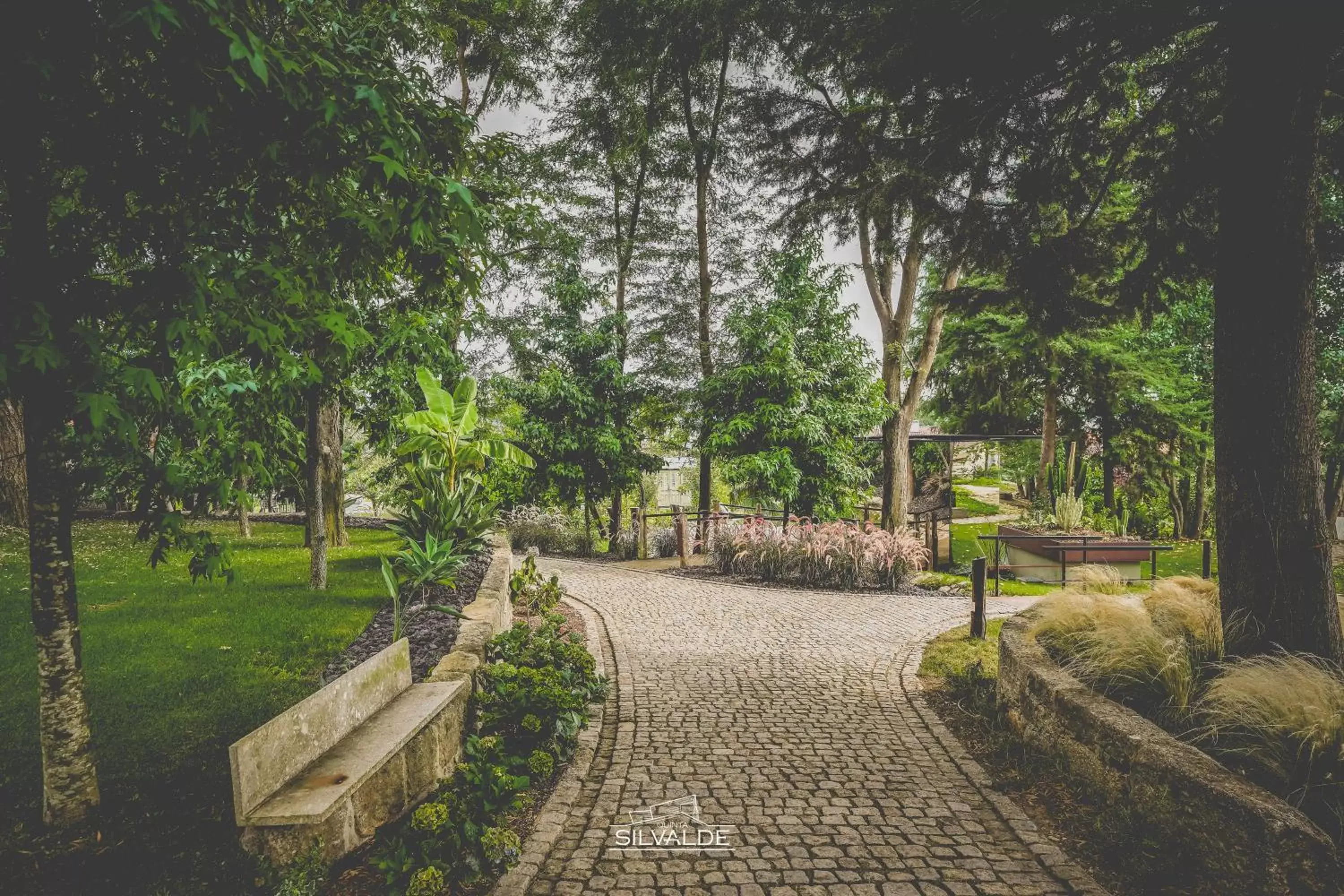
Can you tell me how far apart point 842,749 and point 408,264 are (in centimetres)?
441

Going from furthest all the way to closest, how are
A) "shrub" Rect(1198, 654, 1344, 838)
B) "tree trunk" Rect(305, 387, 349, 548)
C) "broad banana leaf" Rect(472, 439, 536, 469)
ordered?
1. "tree trunk" Rect(305, 387, 349, 548)
2. "broad banana leaf" Rect(472, 439, 536, 469)
3. "shrub" Rect(1198, 654, 1344, 838)

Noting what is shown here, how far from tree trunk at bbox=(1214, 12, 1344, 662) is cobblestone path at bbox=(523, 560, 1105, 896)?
2149mm

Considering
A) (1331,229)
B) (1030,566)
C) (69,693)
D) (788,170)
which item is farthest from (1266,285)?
(1030,566)

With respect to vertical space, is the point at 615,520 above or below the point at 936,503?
below

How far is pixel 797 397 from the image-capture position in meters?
13.5

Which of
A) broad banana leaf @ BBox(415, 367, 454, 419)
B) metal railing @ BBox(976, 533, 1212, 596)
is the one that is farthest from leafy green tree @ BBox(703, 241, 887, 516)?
broad banana leaf @ BBox(415, 367, 454, 419)

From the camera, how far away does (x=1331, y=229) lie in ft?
16.3

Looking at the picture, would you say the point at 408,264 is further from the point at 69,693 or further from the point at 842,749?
the point at 842,749

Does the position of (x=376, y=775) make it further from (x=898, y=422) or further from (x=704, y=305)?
(x=704, y=305)

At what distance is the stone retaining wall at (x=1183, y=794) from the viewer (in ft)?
8.45

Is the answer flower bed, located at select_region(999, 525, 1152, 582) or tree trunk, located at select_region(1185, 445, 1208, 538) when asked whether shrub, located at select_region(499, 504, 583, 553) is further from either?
tree trunk, located at select_region(1185, 445, 1208, 538)

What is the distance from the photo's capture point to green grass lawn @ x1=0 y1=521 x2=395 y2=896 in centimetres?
278

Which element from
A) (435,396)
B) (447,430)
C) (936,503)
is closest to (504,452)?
(447,430)

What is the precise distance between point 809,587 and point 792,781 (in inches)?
281
